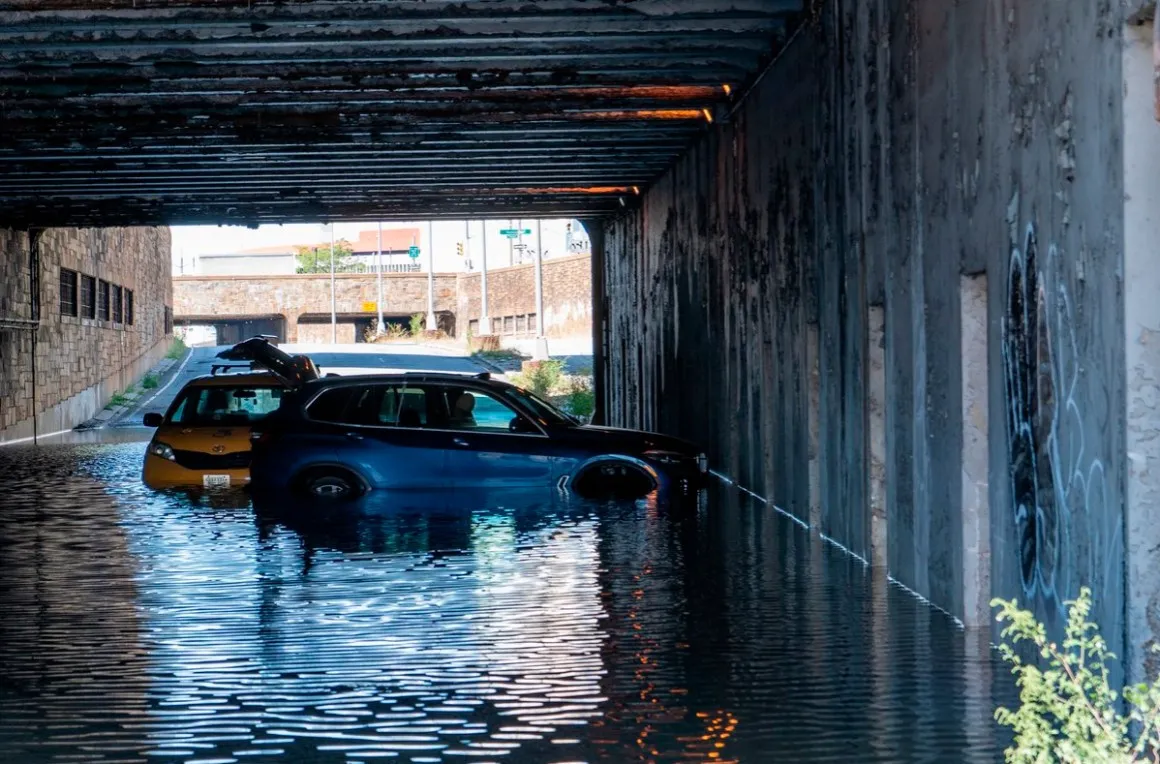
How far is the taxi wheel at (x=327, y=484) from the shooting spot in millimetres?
17250

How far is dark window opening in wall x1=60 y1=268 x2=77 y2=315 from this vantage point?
119ft

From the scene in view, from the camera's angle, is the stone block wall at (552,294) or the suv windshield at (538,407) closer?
the suv windshield at (538,407)

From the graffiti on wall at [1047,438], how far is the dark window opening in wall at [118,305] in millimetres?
39009

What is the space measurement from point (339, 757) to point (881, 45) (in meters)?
7.10

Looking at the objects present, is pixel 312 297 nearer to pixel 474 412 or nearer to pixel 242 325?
pixel 242 325

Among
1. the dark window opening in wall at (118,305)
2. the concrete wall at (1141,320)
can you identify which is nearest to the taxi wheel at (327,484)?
the concrete wall at (1141,320)

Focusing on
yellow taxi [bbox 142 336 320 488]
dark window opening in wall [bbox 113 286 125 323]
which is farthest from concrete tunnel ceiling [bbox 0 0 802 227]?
dark window opening in wall [bbox 113 286 125 323]

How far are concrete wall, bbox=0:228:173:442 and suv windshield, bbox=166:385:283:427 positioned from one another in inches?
494

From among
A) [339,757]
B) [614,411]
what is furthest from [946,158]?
[614,411]

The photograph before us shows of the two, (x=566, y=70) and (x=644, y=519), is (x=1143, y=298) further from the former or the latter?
(x=566, y=70)

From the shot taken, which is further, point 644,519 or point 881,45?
point 644,519

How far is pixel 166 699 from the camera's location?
780 centimetres

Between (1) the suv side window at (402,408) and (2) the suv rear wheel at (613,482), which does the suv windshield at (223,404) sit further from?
(2) the suv rear wheel at (613,482)

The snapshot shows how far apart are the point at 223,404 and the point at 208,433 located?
0.41m
